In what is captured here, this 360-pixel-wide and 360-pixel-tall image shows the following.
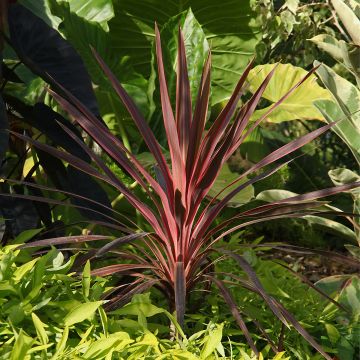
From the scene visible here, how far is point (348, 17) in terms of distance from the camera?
2.16 m

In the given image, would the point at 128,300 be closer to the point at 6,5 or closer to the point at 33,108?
the point at 33,108

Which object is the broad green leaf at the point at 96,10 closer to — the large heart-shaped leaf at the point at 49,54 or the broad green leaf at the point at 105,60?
the broad green leaf at the point at 105,60

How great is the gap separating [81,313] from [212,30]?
2410 millimetres

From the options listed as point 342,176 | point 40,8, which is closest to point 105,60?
point 40,8

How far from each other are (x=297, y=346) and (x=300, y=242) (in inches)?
97.5

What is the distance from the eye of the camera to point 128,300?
153 cm

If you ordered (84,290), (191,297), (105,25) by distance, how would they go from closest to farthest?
(84,290)
(191,297)
(105,25)

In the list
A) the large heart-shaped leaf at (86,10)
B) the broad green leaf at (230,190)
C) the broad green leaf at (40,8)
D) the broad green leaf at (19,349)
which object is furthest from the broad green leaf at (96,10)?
the broad green leaf at (19,349)

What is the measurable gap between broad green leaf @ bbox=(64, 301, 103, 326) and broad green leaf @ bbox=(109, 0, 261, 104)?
2152 mm

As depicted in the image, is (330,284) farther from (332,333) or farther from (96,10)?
(96,10)

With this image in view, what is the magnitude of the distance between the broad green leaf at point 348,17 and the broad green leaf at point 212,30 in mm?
1033

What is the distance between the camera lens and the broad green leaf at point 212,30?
10.6 feet

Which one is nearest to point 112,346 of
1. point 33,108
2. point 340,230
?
point 33,108

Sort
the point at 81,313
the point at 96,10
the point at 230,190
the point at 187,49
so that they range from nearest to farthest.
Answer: the point at 81,313 < the point at 230,190 < the point at 187,49 < the point at 96,10
